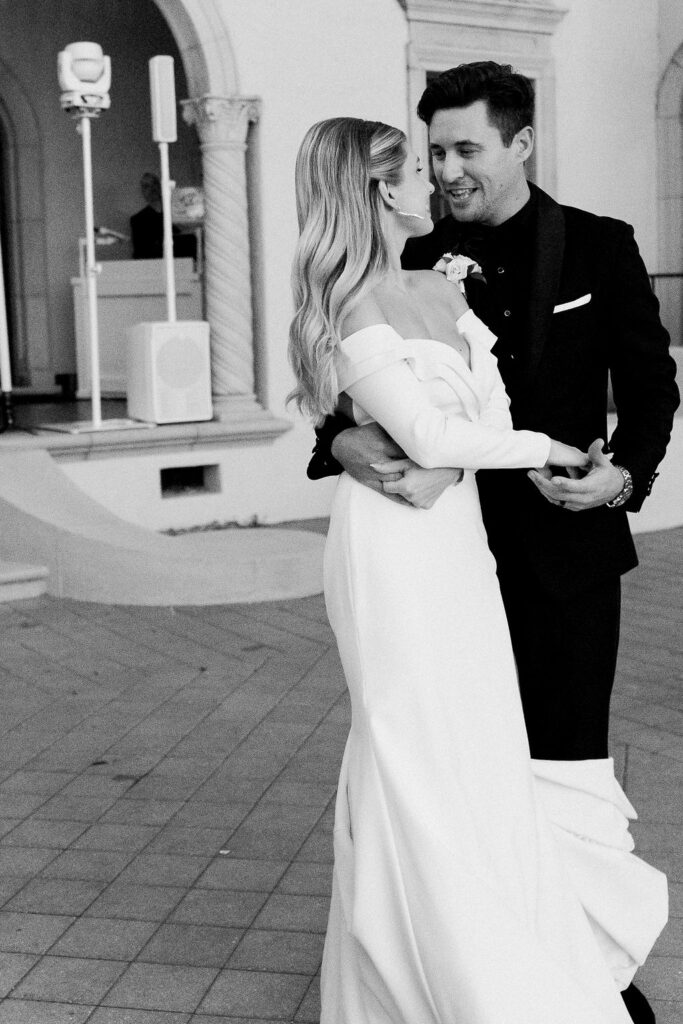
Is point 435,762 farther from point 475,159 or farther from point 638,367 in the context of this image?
point 475,159

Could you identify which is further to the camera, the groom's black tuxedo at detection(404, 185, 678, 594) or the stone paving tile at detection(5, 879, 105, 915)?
the stone paving tile at detection(5, 879, 105, 915)

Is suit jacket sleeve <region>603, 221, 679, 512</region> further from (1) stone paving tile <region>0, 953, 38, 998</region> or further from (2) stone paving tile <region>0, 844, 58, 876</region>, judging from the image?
(2) stone paving tile <region>0, 844, 58, 876</region>

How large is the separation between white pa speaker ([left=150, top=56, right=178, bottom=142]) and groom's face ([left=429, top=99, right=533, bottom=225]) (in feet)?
18.7

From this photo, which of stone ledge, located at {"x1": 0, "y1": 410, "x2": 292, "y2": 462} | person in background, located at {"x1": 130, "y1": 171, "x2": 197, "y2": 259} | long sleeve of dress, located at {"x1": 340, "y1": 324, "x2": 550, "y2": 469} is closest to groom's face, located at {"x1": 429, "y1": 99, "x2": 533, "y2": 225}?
long sleeve of dress, located at {"x1": 340, "y1": 324, "x2": 550, "y2": 469}

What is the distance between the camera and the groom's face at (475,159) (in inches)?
102

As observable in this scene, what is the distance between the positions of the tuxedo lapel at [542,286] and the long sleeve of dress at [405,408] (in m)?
0.36

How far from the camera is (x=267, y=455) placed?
29.7 feet

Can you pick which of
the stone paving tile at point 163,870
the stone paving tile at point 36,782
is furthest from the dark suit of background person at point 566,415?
the stone paving tile at point 36,782

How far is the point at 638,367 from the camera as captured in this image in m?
2.68

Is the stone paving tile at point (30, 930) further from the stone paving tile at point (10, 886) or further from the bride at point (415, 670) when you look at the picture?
the bride at point (415, 670)

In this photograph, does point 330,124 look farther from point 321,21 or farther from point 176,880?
point 321,21

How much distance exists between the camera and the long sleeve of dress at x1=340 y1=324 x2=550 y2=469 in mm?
2322

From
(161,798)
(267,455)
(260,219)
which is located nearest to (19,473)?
(267,455)

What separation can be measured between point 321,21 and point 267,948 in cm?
732
